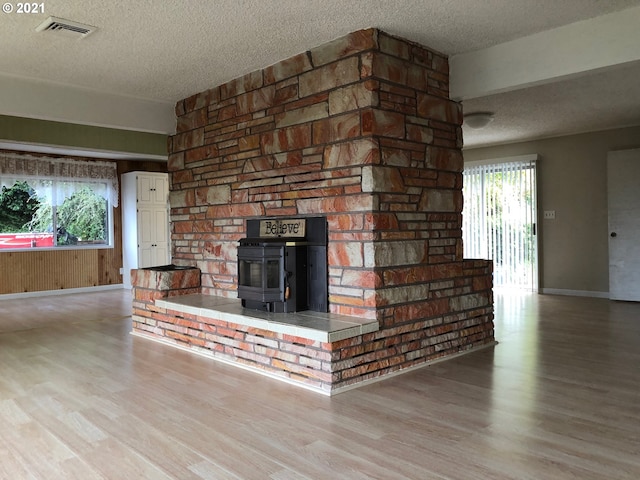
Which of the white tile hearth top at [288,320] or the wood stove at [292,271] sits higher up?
the wood stove at [292,271]

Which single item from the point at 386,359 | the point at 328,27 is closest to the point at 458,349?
the point at 386,359

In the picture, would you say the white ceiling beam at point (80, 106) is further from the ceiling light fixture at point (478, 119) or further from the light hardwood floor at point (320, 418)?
the ceiling light fixture at point (478, 119)

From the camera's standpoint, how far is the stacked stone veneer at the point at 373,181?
3555 millimetres

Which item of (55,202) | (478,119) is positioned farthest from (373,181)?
(55,202)

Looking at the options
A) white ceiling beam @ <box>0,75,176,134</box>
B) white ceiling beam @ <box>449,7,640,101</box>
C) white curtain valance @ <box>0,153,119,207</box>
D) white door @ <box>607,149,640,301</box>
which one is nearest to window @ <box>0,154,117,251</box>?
white curtain valance @ <box>0,153,119,207</box>

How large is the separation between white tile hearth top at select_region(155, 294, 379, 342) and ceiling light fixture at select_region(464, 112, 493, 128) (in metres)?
3.35

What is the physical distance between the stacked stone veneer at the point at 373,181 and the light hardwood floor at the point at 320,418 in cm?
35

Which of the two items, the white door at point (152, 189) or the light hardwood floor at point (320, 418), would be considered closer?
the light hardwood floor at point (320, 418)

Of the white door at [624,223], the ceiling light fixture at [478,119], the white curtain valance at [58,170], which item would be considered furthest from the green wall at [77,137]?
the white door at [624,223]

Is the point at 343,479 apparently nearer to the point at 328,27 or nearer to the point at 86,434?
the point at 86,434

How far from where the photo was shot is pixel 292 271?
3852 millimetres
